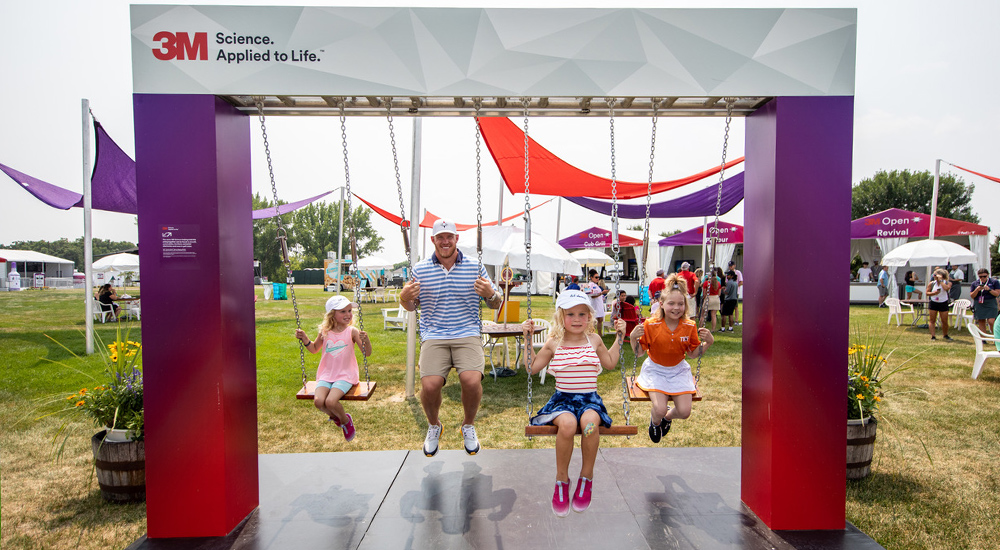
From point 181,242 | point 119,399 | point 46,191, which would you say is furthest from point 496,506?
point 46,191

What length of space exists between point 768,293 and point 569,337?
1.31 m

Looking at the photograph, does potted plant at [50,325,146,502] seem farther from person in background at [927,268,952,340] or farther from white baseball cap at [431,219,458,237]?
person in background at [927,268,952,340]

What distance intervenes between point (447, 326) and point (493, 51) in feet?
6.45

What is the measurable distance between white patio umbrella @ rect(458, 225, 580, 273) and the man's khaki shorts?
5.89 metres

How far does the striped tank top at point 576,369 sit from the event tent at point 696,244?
14.2 m

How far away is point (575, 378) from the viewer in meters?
3.56

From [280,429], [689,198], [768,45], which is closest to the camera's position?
[768,45]

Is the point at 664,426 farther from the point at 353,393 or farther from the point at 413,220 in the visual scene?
the point at 413,220

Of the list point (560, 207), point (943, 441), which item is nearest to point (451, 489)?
point (943, 441)

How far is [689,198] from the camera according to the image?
9.47 m

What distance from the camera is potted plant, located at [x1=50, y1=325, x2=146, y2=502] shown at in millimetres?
3781

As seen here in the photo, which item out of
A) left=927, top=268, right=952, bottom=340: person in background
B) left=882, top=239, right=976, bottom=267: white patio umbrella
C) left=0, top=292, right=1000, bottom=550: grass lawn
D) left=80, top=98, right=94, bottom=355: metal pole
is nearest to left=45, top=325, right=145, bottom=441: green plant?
left=0, top=292, right=1000, bottom=550: grass lawn

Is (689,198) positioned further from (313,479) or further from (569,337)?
(313,479)

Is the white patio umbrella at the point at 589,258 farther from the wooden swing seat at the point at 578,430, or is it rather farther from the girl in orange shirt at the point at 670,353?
the wooden swing seat at the point at 578,430
